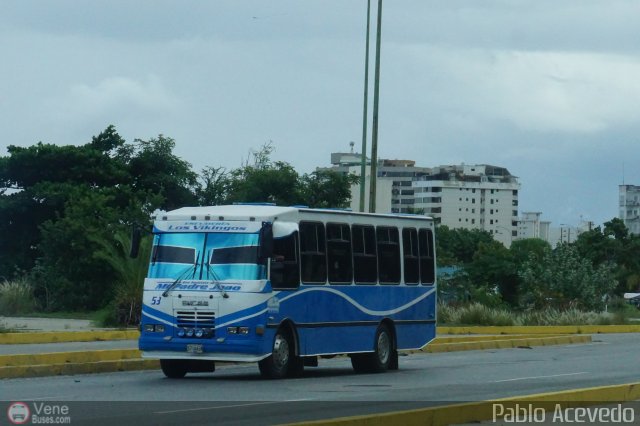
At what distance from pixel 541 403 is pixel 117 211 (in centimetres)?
3775

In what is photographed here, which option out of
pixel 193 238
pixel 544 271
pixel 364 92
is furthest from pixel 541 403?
pixel 544 271

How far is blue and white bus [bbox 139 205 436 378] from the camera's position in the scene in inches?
835

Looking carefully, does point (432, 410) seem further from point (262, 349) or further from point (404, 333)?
point (404, 333)

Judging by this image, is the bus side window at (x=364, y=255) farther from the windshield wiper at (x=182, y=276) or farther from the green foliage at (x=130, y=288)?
the green foliage at (x=130, y=288)

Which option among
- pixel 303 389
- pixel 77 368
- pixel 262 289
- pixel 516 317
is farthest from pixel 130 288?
pixel 303 389

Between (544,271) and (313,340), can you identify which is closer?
(313,340)

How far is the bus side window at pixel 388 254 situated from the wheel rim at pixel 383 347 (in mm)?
1057

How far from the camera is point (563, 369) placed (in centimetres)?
2542

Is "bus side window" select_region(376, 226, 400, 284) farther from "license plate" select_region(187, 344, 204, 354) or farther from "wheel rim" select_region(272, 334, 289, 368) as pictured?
"license plate" select_region(187, 344, 204, 354)

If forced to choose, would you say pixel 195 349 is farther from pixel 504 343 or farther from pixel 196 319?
pixel 504 343

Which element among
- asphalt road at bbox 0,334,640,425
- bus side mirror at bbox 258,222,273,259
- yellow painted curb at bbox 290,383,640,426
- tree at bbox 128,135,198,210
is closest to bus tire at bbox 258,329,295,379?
asphalt road at bbox 0,334,640,425

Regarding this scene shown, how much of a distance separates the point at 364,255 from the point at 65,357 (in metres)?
5.86

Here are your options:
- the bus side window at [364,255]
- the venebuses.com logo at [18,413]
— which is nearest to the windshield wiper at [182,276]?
the bus side window at [364,255]

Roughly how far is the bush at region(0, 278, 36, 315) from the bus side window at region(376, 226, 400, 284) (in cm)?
2323
